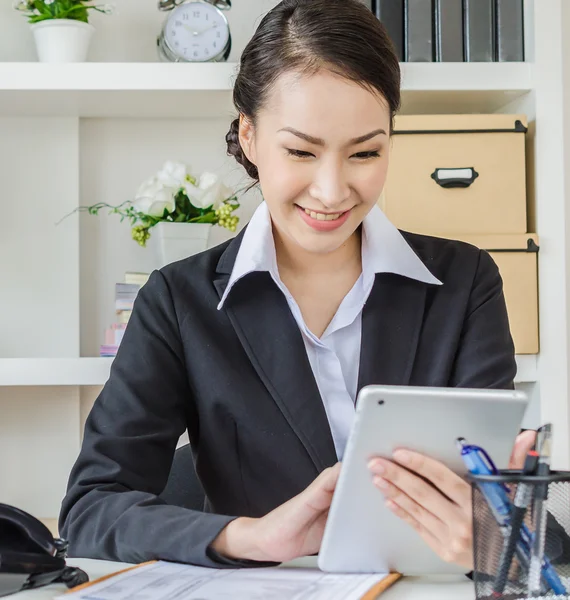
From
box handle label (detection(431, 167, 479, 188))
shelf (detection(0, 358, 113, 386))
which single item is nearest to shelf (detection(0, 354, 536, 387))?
shelf (detection(0, 358, 113, 386))

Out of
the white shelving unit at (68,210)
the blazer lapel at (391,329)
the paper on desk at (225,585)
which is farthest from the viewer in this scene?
the white shelving unit at (68,210)

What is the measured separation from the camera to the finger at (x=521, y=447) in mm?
858

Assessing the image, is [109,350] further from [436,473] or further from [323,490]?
[436,473]

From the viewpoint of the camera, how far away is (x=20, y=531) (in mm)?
844

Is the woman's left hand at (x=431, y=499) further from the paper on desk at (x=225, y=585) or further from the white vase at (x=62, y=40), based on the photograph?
the white vase at (x=62, y=40)

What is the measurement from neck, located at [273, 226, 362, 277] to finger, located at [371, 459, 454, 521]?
661 millimetres

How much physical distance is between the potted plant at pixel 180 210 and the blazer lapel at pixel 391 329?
0.78 m

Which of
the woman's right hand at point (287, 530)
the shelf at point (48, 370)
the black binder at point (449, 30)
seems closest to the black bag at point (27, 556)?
the woman's right hand at point (287, 530)

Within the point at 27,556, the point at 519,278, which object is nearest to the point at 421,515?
the point at 27,556

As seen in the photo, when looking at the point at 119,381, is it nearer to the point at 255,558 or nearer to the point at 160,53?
the point at 255,558

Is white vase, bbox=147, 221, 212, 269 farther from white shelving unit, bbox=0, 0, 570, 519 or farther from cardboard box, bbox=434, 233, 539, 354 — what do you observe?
cardboard box, bbox=434, 233, 539, 354

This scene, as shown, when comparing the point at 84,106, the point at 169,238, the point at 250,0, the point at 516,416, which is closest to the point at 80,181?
the point at 84,106

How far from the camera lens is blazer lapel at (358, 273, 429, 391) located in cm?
131

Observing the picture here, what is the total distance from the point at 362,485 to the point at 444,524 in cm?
8
